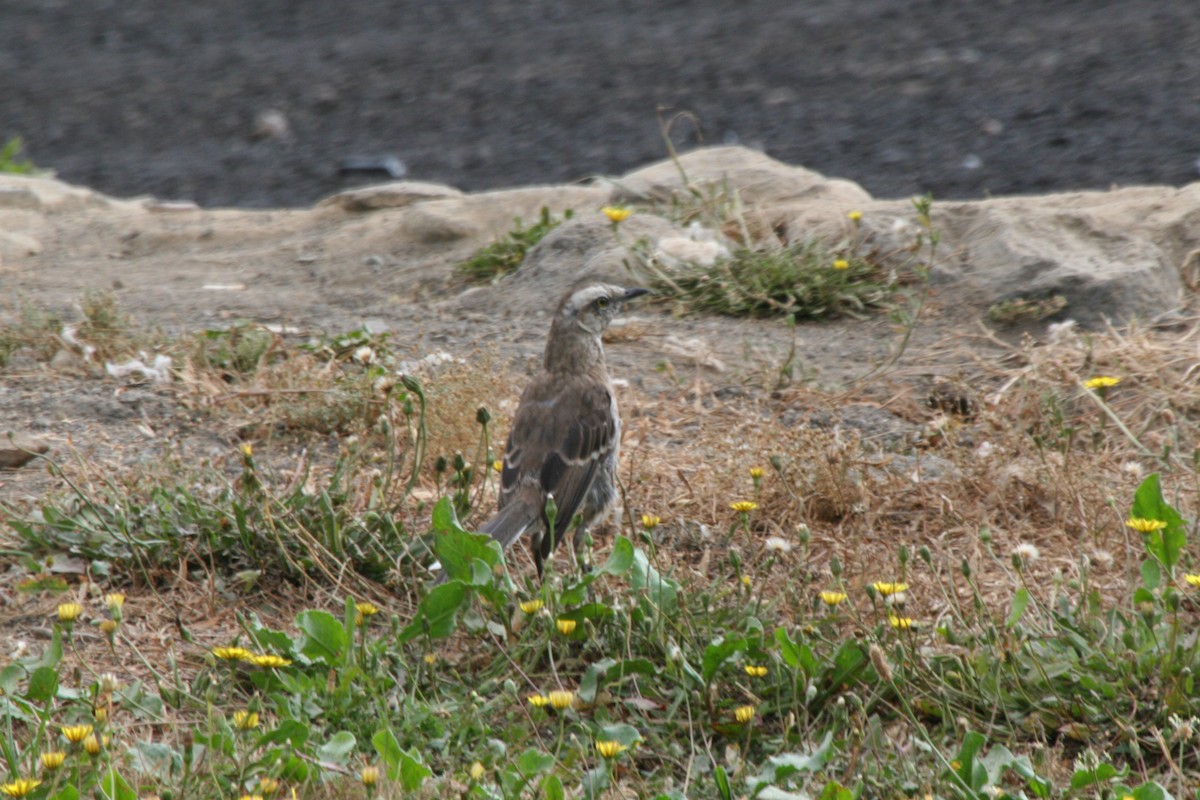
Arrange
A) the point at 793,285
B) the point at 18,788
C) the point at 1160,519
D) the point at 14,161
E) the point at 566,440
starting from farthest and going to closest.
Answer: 1. the point at 14,161
2. the point at 793,285
3. the point at 566,440
4. the point at 1160,519
5. the point at 18,788

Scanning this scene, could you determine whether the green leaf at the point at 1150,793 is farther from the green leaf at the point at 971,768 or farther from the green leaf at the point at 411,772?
the green leaf at the point at 411,772

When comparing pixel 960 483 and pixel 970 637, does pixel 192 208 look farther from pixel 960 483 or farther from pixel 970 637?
A: pixel 970 637

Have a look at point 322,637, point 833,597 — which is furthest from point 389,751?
point 833,597

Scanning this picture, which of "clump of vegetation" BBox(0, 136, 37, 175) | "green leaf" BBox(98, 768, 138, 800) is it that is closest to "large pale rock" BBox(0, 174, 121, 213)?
"clump of vegetation" BBox(0, 136, 37, 175)

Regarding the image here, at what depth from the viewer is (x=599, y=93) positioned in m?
13.2

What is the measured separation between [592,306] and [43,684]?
2574mm

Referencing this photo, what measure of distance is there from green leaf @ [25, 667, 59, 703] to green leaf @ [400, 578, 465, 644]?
89 centimetres

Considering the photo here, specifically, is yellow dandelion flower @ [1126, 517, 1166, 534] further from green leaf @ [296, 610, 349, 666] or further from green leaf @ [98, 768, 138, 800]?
green leaf @ [98, 768, 138, 800]

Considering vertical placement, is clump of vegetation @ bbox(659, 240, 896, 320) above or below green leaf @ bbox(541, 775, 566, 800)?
below

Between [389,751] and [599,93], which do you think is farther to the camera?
[599,93]

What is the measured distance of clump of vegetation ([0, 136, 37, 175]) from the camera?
11492mm

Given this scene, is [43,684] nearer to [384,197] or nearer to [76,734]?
[76,734]

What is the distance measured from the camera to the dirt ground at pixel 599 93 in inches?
434

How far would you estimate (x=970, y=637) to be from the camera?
3.97 meters
